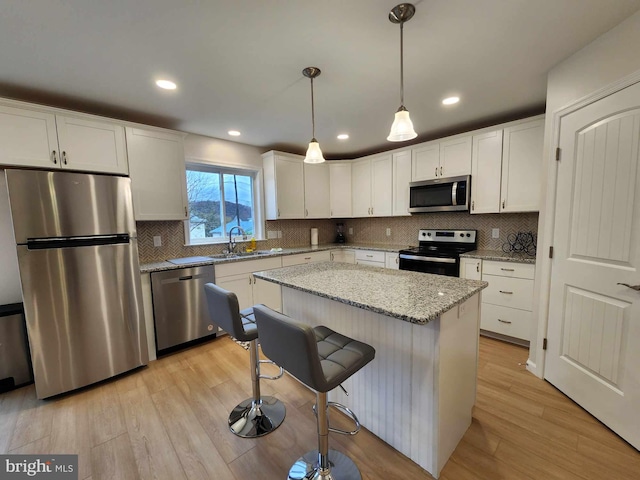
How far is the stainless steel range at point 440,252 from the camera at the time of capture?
119 inches

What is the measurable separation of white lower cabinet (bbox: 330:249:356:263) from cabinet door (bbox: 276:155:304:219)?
0.80 metres

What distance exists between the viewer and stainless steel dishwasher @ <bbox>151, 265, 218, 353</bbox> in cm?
263

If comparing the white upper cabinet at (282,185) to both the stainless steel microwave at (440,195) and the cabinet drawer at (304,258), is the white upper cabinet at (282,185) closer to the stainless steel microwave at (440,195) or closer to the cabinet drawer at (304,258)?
the cabinet drawer at (304,258)

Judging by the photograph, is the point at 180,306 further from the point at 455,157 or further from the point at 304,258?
the point at 455,157

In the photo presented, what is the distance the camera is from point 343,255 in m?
4.33

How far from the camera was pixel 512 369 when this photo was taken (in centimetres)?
230

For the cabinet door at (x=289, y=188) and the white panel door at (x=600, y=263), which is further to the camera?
the cabinet door at (x=289, y=188)

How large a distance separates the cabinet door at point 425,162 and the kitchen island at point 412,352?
6.88ft

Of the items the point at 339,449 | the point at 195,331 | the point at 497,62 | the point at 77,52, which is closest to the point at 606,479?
the point at 339,449

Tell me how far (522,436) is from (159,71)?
3427mm

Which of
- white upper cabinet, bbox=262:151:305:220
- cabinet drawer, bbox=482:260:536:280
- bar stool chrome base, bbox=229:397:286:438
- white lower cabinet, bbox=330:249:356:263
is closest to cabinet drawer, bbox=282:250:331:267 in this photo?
white lower cabinet, bbox=330:249:356:263

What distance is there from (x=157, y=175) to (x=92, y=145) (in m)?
0.56

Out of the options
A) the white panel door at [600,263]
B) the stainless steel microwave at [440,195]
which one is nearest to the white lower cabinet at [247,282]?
the stainless steel microwave at [440,195]

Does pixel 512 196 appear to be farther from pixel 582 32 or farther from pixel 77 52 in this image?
pixel 77 52
